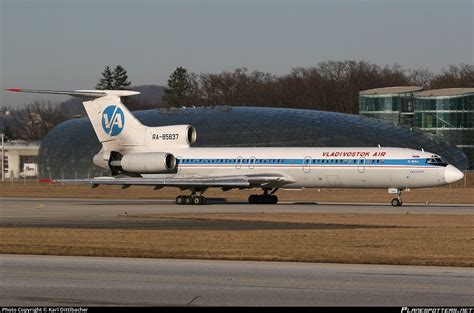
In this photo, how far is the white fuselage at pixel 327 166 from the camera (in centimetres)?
5191

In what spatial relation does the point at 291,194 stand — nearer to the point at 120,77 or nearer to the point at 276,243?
the point at 276,243

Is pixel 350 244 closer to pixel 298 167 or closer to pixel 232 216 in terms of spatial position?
pixel 232 216

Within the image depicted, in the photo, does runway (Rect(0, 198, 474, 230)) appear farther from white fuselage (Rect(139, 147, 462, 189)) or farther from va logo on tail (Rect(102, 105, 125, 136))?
va logo on tail (Rect(102, 105, 125, 136))

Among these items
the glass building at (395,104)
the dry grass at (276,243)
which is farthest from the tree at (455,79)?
the dry grass at (276,243)

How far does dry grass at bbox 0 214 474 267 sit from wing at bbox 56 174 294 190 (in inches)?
731

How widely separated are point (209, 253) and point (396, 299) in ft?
29.8

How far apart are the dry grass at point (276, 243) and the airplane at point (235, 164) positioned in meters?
15.4

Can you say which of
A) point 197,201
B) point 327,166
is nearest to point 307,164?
point 327,166

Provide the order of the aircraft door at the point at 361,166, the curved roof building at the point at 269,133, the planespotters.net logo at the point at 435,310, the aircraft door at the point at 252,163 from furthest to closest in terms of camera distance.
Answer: the curved roof building at the point at 269,133 → the aircraft door at the point at 252,163 → the aircraft door at the point at 361,166 → the planespotters.net logo at the point at 435,310

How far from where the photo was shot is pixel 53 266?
70.7 feet

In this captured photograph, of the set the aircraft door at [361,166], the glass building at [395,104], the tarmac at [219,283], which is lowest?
the tarmac at [219,283]

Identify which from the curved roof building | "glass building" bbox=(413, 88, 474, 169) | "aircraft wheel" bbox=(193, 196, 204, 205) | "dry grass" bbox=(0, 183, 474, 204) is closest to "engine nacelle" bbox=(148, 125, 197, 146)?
"aircraft wheel" bbox=(193, 196, 204, 205)

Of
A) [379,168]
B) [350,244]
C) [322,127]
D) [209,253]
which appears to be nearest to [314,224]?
[350,244]

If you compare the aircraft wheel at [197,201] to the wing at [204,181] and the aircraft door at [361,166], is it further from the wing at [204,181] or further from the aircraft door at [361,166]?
the aircraft door at [361,166]
